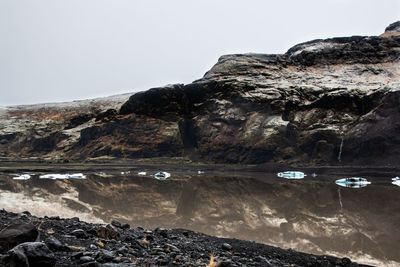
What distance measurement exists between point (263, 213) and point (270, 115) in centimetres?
4222

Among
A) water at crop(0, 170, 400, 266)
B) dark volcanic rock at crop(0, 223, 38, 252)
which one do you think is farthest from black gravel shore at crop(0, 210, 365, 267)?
water at crop(0, 170, 400, 266)

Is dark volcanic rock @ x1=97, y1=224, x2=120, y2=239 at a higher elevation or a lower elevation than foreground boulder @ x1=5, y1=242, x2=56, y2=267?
lower

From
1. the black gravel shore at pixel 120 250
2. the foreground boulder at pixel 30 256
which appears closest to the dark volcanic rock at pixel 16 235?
the black gravel shore at pixel 120 250

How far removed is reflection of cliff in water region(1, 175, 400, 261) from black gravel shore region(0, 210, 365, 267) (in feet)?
6.78

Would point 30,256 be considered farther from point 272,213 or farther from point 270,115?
point 270,115

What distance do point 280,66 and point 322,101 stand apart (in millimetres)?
18182

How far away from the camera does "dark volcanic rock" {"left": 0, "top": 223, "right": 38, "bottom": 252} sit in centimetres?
469

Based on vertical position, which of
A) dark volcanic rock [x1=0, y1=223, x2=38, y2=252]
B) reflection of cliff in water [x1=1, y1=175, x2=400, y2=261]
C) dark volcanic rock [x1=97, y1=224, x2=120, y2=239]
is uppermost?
dark volcanic rock [x1=0, y1=223, x2=38, y2=252]

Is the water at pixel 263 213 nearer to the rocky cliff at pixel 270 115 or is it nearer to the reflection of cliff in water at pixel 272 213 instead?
the reflection of cliff in water at pixel 272 213

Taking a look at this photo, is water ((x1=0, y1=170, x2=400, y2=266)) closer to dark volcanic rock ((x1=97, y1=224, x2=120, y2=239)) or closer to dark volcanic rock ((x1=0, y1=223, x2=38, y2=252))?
dark volcanic rock ((x1=97, y1=224, x2=120, y2=239))

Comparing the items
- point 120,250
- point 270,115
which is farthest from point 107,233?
point 270,115

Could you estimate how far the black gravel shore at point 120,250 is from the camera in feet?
14.2

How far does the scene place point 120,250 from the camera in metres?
5.64

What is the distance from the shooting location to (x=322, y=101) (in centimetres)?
5253
